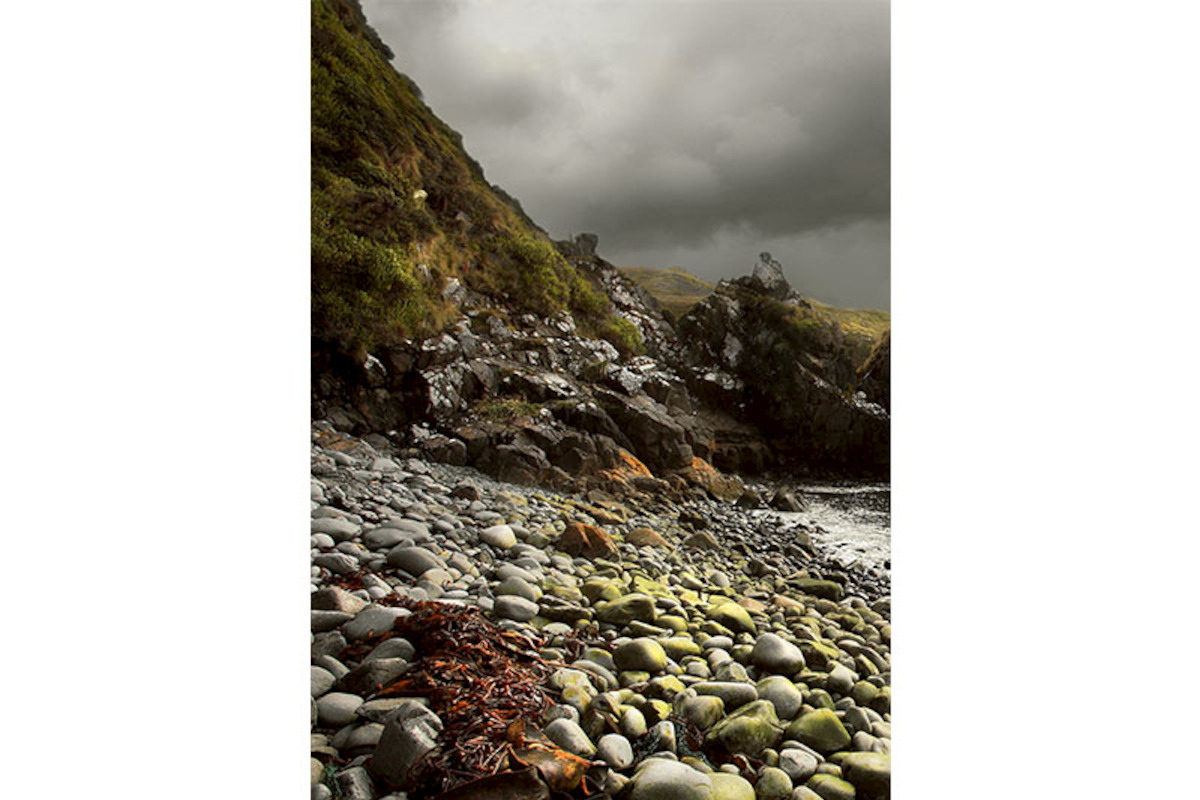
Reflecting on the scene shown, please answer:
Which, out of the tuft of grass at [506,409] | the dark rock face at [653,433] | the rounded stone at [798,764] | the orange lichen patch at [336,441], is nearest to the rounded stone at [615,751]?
the rounded stone at [798,764]

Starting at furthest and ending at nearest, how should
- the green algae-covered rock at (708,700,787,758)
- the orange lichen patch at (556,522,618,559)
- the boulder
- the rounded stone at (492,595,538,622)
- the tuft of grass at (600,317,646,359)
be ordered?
the tuft of grass at (600,317,646,359) < the orange lichen patch at (556,522,618,559) < the rounded stone at (492,595,538,622) < the green algae-covered rock at (708,700,787,758) < the boulder

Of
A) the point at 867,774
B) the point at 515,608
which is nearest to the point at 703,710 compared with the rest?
the point at 867,774

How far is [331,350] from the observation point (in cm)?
195

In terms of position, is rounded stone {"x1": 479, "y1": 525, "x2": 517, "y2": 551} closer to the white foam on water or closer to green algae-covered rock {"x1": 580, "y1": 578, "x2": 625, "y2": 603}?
green algae-covered rock {"x1": 580, "y1": 578, "x2": 625, "y2": 603}

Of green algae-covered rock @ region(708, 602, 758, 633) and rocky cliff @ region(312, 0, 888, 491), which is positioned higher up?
rocky cliff @ region(312, 0, 888, 491)

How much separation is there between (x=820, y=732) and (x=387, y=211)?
1.85 metres

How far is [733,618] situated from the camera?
1917 millimetres

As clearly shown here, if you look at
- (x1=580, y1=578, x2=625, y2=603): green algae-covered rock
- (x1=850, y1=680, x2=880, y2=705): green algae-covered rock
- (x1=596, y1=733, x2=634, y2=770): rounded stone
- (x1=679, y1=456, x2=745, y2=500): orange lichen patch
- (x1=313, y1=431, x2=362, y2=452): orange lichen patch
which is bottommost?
(x1=596, y1=733, x2=634, y2=770): rounded stone

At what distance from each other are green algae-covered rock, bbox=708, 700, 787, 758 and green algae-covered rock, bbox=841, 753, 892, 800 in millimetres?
202

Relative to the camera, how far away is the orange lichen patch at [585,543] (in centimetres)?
195

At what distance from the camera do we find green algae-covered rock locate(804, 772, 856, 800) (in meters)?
1.73

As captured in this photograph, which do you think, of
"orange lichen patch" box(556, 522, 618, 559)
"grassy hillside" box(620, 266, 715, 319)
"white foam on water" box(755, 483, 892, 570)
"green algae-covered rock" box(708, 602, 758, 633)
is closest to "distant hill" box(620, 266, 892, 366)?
"grassy hillside" box(620, 266, 715, 319)

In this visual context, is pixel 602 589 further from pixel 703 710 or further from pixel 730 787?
pixel 730 787
